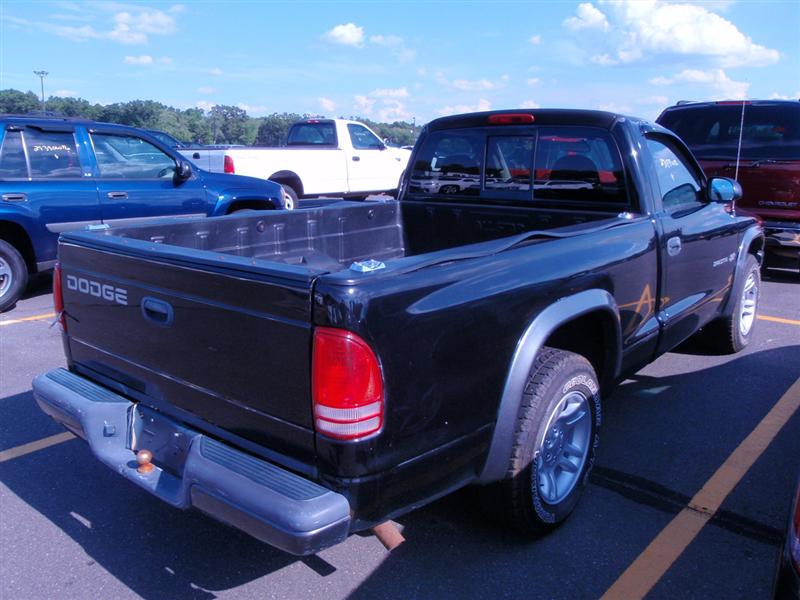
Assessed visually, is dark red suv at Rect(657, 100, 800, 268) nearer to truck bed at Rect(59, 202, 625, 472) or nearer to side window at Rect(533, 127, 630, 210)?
side window at Rect(533, 127, 630, 210)

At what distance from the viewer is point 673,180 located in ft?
13.9

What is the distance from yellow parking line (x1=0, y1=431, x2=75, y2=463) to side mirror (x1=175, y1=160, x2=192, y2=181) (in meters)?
4.53

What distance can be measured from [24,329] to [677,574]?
5.75 meters

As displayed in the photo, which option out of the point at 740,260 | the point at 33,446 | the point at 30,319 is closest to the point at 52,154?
the point at 30,319

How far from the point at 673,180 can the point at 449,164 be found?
1402 mm

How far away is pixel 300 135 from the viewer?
15.0 metres

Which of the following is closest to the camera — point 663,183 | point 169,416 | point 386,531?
point 386,531

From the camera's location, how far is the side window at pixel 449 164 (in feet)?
14.5

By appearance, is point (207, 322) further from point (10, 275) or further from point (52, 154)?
point (52, 154)

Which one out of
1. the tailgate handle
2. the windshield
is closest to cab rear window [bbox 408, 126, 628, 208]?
the tailgate handle

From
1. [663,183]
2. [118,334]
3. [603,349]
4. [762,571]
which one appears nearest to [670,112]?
[663,183]

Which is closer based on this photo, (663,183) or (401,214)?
(663,183)

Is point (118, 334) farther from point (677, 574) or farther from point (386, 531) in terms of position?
point (677, 574)

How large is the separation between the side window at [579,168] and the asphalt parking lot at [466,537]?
56.0 inches
